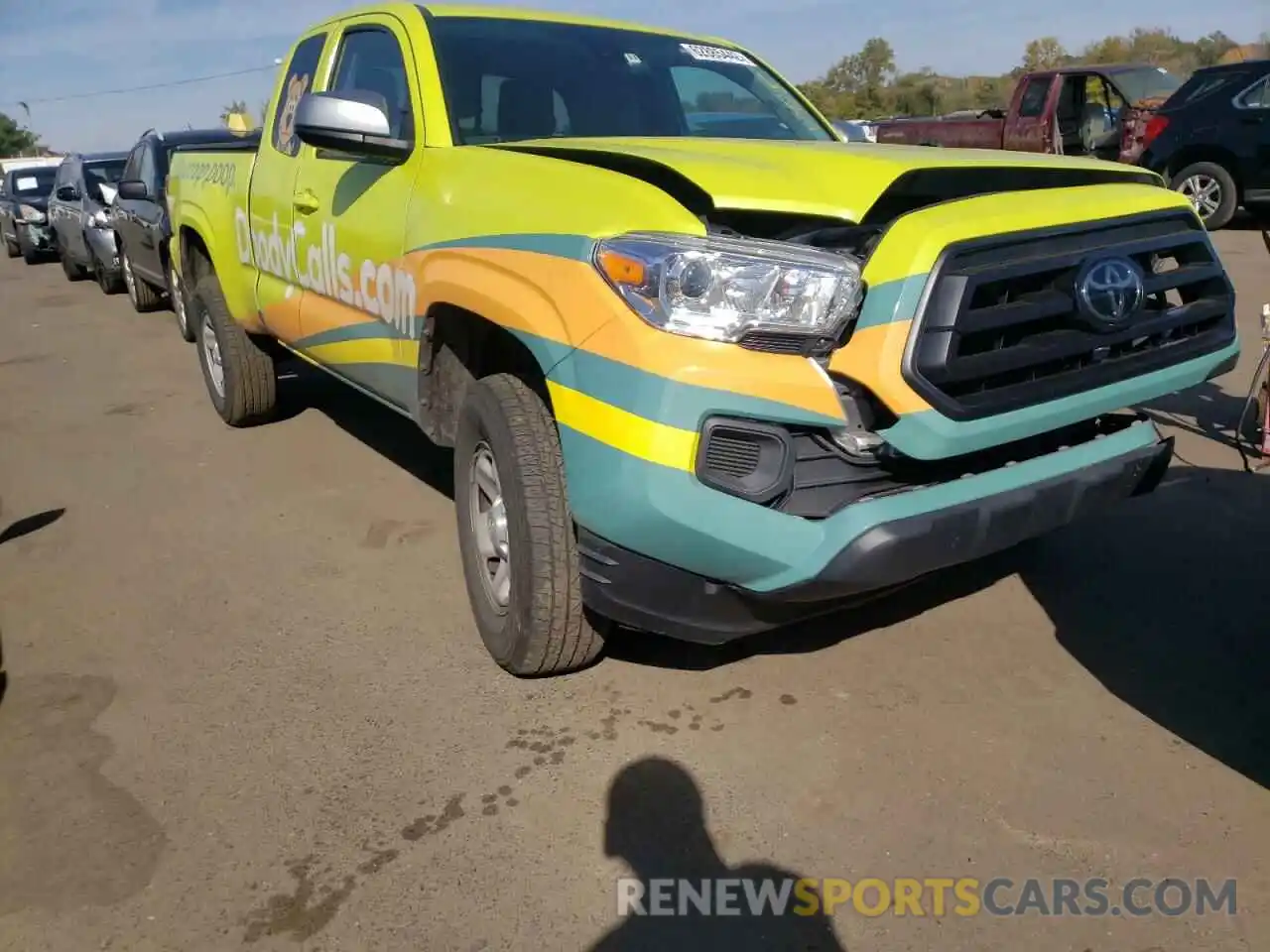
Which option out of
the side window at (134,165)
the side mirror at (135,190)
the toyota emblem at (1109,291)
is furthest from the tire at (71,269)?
the toyota emblem at (1109,291)

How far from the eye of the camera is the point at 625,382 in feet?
8.05

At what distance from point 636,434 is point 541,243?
635 mm

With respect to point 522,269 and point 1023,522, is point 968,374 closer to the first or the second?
point 1023,522

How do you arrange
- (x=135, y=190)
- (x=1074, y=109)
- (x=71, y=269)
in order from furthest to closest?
1. (x=1074, y=109)
2. (x=71, y=269)
3. (x=135, y=190)

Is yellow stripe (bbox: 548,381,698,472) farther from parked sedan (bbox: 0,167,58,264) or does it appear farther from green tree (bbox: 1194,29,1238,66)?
green tree (bbox: 1194,29,1238,66)

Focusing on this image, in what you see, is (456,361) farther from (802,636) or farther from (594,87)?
(802,636)

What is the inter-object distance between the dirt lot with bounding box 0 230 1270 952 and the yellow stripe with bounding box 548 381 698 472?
91 centimetres

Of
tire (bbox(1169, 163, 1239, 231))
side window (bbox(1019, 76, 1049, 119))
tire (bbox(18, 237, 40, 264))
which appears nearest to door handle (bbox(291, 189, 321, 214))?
tire (bbox(1169, 163, 1239, 231))

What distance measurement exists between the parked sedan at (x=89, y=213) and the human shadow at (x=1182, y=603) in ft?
34.2

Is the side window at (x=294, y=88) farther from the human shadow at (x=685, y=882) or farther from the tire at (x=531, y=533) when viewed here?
the human shadow at (x=685, y=882)

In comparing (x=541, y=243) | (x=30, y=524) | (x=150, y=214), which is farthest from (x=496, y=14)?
(x=150, y=214)

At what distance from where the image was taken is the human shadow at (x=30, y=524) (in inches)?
189

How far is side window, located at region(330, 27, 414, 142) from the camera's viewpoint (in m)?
3.80

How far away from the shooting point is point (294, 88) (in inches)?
197
